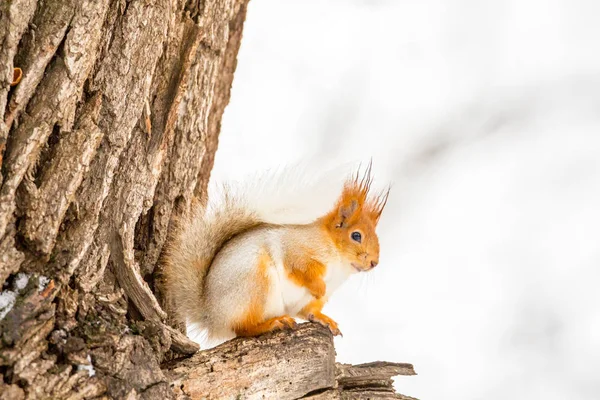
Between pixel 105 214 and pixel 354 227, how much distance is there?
29.8 inches

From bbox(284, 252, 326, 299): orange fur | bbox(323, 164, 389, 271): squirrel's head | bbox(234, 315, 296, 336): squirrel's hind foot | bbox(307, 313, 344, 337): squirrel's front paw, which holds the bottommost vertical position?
bbox(234, 315, 296, 336): squirrel's hind foot

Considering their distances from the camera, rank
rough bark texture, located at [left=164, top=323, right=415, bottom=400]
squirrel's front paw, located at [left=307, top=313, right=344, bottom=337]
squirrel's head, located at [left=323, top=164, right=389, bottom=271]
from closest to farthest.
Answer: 1. rough bark texture, located at [left=164, top=323, right=415, bottom=400]
2. squirrel's front paw, located at [left=307, top=313, right=344, bottom=337]
3. squirrel's head, located at [left=323, top=164, right=389, bottom=271]

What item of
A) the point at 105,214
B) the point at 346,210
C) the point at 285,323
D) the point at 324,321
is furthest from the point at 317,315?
the point at 105,214

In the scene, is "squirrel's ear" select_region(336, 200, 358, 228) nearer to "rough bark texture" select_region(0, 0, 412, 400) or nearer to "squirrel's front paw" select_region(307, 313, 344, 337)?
"squirrel's front paw" select_region(307, 313, 344, 337)

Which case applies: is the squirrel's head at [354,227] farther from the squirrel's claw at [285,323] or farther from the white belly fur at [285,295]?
the squirrel's claw at [285,323]

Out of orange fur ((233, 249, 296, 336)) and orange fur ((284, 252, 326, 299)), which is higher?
orange fur ((284, 252, 326, 299))

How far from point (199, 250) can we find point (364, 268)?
47 cm

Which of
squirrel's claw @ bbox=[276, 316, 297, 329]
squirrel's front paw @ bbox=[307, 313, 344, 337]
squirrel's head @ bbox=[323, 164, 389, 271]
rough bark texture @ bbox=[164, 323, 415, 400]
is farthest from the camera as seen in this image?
squirrel's head @ bbox=[323, 164, 389, 271]

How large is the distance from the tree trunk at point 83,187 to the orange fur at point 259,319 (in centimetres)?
21

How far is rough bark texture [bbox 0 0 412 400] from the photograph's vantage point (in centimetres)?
149

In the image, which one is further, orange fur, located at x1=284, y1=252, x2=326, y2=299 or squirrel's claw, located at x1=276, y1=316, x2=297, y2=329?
orange fur, located at x1=284, y1=252, x2=326, y2=299

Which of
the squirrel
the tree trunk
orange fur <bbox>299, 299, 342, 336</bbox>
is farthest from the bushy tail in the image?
orange fur <bbox>299, 299, 342, 336</bbox>

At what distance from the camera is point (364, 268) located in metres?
2.23

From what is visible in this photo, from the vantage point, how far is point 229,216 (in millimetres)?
2055
